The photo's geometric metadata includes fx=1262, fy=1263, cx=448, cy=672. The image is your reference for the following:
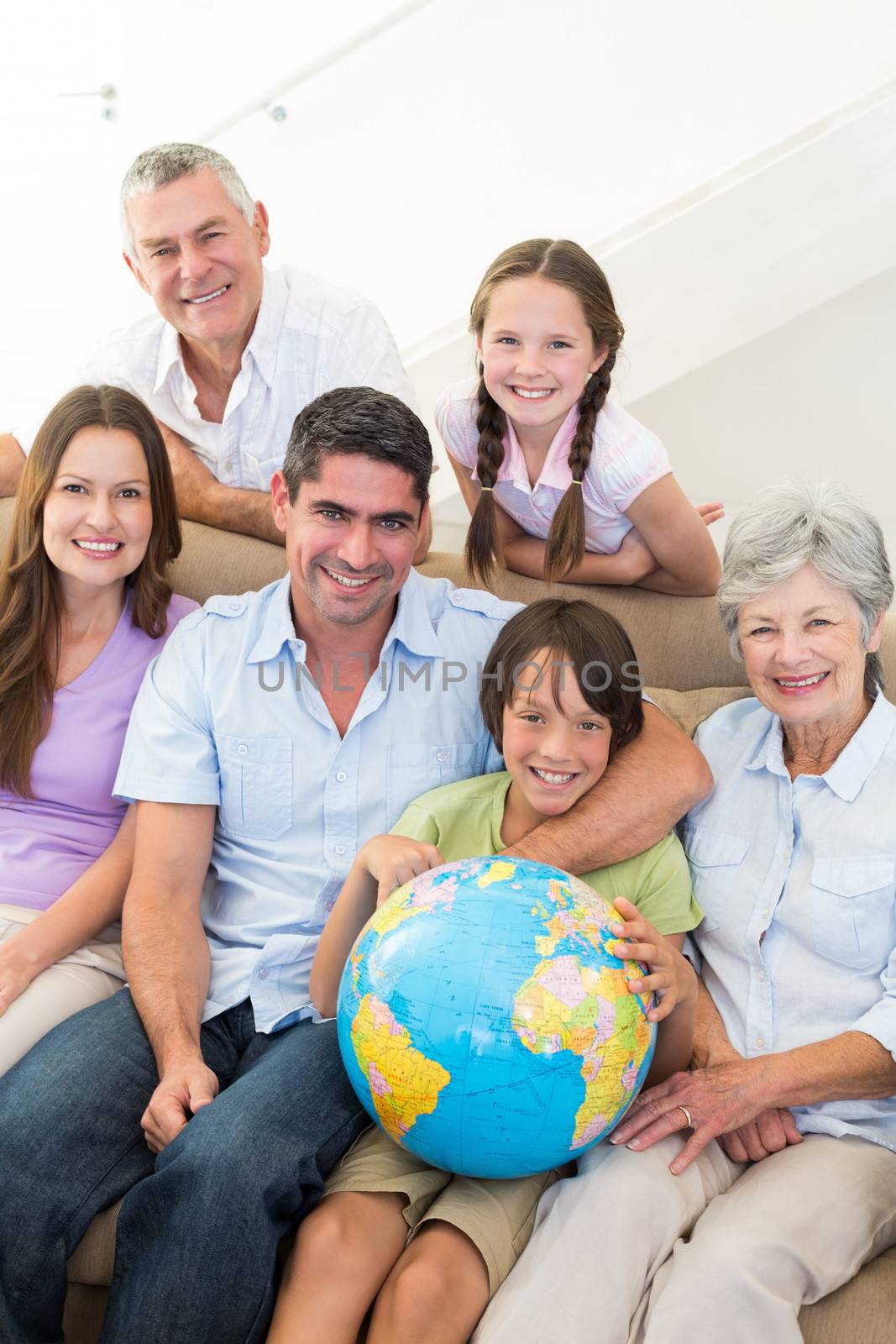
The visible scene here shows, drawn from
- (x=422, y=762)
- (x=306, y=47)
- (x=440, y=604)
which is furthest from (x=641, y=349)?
(x=422, y=762)

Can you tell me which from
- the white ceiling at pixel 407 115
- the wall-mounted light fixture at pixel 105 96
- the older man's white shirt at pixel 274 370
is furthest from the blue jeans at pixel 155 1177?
the wall-mounted light fixture at pixel 105 96

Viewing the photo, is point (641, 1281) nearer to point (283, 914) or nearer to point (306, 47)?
point (283, 914)

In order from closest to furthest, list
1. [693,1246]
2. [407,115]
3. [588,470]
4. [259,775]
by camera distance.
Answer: [693,1246], [259,775], [588,470], [407,115]

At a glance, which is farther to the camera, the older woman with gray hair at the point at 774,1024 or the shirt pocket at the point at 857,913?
the shirt pocket at the point at 857,913

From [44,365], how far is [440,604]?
307 cm

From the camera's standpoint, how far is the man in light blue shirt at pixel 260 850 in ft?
6.02

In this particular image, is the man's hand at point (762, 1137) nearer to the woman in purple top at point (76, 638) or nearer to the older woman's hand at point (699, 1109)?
the older woman's hand at point (699, 1109)

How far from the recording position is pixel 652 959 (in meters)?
1.83

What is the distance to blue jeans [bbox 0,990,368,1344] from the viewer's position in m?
1.76

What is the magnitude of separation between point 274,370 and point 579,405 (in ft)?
2.51

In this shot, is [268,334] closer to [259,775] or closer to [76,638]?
[76,638]

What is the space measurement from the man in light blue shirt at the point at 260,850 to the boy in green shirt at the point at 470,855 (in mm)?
Result: 58

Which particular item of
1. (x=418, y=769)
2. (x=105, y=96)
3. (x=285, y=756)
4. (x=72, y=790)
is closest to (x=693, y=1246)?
(x=418, y=769)

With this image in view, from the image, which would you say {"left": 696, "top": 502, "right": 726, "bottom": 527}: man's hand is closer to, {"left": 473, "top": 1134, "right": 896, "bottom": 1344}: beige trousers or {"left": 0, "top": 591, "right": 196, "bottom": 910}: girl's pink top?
{"left": 0, "top": 591, "right": 196, "bottom": 910}: girl's pink top
